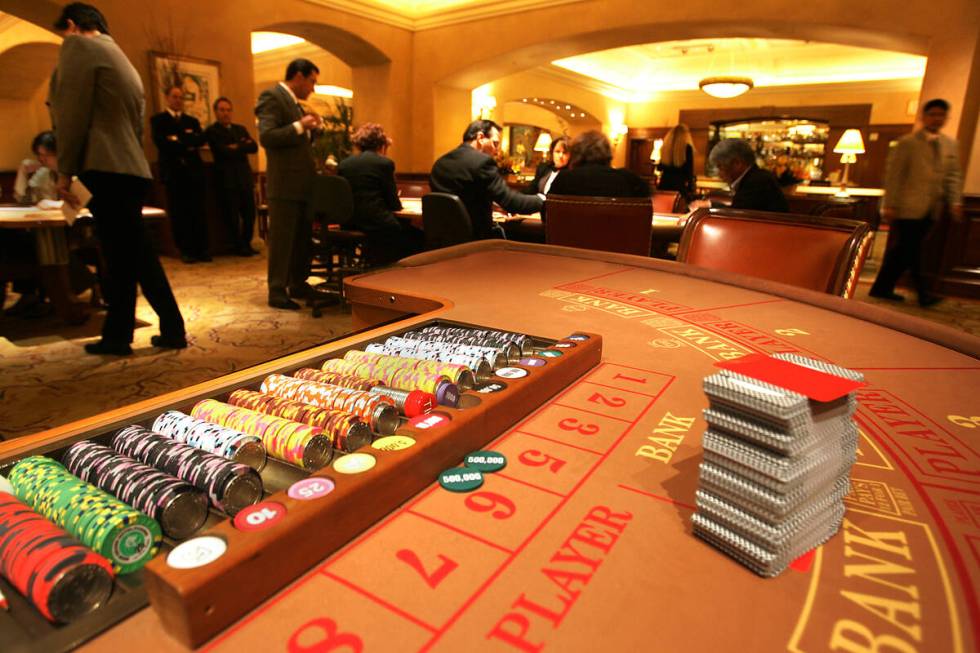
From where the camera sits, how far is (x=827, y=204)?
20.1 ft

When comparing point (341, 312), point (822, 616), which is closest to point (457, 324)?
point (822, 616)

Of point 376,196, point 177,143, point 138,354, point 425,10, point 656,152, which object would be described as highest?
point 425,10

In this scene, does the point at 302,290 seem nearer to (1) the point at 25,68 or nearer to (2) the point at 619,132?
(1) the point at 25,68

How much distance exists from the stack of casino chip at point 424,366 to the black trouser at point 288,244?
3066 millimetres

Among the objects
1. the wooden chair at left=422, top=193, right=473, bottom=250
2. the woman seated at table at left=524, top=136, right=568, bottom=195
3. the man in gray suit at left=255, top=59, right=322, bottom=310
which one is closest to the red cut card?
the wooden chair at left=422, top=193, right=473, bottom=250

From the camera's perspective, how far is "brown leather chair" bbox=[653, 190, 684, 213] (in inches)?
195

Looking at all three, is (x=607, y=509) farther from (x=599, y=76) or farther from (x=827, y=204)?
(x=599, y=76)

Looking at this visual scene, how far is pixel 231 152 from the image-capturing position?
5871mm

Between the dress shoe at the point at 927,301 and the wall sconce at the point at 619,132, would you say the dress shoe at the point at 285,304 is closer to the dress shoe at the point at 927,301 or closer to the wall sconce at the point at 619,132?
the dress shoe at the point at 927,301

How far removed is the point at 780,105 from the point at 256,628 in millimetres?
13473

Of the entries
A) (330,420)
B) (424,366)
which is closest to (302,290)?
(424,366)

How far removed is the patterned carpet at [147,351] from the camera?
246cm

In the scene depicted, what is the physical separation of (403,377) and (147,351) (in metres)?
2.71

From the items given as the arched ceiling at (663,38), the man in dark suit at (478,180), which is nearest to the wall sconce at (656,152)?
the arched ceiling at (663,38)
